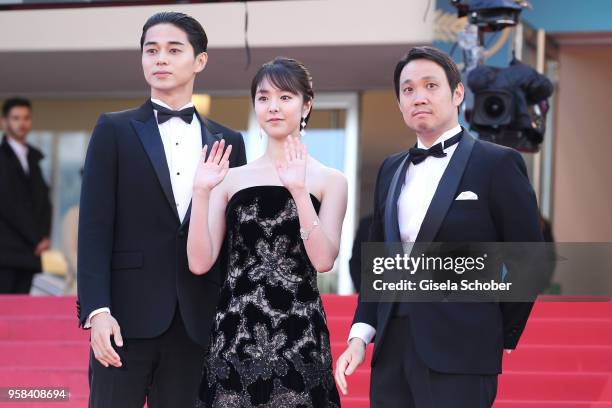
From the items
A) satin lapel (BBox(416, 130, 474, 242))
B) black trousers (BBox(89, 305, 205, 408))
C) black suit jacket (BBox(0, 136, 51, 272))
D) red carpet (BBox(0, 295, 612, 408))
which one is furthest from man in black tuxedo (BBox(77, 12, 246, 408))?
black suit jacket (BBox(0, 136, 51, 272))

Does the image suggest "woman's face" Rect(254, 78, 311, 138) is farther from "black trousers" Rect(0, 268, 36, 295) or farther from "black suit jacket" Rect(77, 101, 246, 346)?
"black trousers" Rect(0, 268, 36, 295)

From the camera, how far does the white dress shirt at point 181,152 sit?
3.51 meters

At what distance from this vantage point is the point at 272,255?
3.37 m

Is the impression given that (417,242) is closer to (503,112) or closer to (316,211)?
(316,211)

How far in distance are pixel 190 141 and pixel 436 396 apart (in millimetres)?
1168

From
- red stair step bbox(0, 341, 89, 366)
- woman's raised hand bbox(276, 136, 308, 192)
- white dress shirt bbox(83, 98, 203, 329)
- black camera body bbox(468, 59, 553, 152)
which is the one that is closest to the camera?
woman's raised hand bbox(276, 136, 308, 192)

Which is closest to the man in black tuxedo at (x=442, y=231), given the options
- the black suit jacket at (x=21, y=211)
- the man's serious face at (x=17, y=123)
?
the black suit jacket at (x=21, y=211)

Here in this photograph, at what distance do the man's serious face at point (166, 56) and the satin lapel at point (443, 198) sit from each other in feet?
3.10

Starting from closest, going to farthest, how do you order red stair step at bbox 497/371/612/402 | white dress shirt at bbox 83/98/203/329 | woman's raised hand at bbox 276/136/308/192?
woman's raised hand at bbox 276/136/308/192
white dress shirt at bbox 83/98/203/329
red stair step at bbox 497/371/612/402

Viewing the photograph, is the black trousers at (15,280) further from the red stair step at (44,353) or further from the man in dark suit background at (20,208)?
the red stair step at (44,353)

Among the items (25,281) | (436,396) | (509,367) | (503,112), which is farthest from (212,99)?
(436,396)

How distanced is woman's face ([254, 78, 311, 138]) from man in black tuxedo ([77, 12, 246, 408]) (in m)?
0.24

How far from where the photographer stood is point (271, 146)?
3516 mm

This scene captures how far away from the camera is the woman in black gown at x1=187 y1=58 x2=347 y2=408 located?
3287mm
